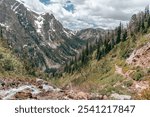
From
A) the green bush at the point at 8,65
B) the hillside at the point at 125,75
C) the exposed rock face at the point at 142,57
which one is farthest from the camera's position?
the exposed rock face at the point at 142,57

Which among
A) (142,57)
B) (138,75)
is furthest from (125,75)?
(138,75)

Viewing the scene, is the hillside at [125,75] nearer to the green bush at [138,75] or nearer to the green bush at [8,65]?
the green bush at [138,75]

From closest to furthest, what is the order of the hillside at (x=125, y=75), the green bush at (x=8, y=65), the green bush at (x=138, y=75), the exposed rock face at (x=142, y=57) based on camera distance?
the hillside at (x=125, y=75), the green bush at (x=138, y=75), the green bush at (x=8, y=65), the exposed rock face at (x=142, y=57)

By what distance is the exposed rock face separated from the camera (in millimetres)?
127250

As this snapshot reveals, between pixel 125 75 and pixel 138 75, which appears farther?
pixel 125 75

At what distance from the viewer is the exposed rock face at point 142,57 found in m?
127

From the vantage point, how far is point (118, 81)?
119438mm

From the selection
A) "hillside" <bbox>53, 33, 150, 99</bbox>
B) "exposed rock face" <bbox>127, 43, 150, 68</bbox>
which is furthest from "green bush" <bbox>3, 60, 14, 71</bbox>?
"exposed rock face" <bbox>127, 43, 150, 68</bbox>

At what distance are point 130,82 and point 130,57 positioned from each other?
45691mm

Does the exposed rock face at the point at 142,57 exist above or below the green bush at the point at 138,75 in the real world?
above

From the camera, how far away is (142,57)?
134375mm

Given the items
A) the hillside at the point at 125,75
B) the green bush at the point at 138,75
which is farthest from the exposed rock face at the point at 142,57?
the green bush at the point at 138,75

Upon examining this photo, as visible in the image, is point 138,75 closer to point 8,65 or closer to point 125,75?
point 125,75

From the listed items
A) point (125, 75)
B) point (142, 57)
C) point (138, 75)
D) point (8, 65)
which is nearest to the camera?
point (138, 75)
